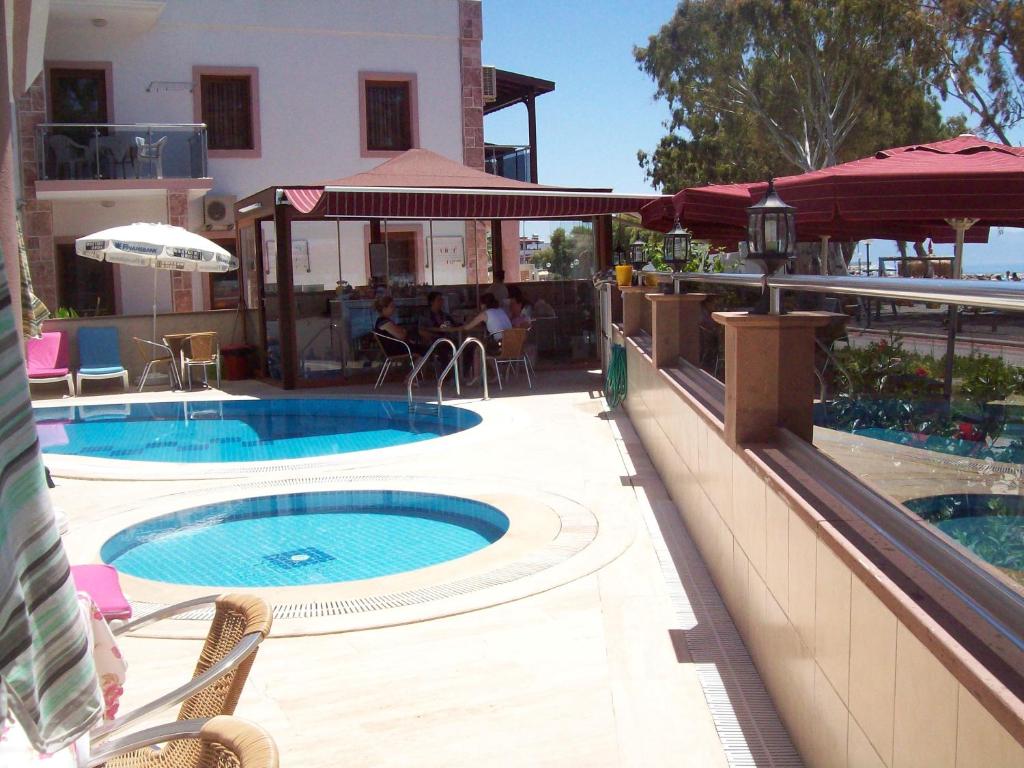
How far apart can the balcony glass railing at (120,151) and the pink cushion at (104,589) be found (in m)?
15.8

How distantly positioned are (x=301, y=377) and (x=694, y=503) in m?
9.13

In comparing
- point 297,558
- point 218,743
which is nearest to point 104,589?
point 218,743

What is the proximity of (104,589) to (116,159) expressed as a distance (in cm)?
1613

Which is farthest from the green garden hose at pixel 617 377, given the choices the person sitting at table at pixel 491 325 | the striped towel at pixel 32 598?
the striped towel at pixel 32 598

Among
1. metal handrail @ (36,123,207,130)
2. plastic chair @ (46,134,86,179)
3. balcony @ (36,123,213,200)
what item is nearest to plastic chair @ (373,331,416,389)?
balcony @ (36,123,213,200)

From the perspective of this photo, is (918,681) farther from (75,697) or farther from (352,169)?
(352,169)

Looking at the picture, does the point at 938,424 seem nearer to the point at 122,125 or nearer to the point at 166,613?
the point at 166,613

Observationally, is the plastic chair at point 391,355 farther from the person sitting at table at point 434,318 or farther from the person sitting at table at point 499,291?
the person sitting at table at point 499,291

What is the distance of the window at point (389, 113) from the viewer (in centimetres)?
2116

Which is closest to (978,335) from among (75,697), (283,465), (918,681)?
(918,681)

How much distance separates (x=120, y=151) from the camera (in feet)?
60.0

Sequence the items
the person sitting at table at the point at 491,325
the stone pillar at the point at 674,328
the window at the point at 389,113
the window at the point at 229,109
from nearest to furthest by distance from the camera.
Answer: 1. the stone pillar at the point at 674,328
2. the person sitting at table at the point at 491,325
3. the window at the point at 229,109
4. the window at the point at 389,113

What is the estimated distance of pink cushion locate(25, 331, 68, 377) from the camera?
1398cm

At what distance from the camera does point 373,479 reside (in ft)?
26.4
